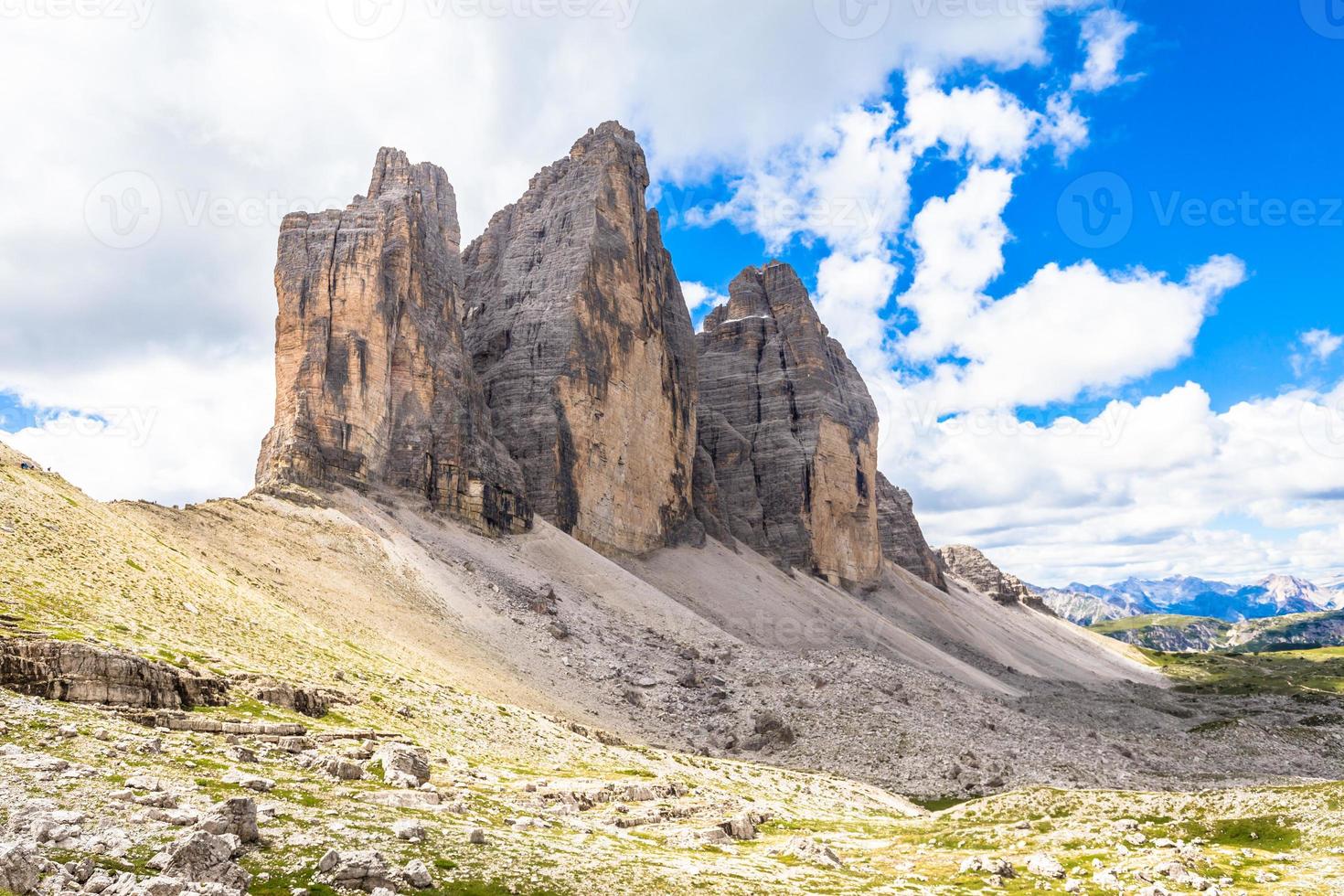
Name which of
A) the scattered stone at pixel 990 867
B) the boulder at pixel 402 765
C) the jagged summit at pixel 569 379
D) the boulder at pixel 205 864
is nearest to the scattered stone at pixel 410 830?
the boulder at pixel 205 864

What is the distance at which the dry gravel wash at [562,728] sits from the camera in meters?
26.5

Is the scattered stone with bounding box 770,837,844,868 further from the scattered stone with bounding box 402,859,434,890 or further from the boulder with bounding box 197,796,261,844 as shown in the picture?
the boulder with bounding box 197,796,261,844

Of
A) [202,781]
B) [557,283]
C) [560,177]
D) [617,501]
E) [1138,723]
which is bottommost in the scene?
[1138,723]

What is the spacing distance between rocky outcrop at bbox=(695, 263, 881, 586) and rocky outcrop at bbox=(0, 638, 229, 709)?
120466 mm

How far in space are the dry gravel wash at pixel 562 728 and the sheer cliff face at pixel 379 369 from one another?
6933 millimetres

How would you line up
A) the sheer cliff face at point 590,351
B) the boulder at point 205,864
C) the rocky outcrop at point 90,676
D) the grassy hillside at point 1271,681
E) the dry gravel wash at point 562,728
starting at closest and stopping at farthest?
the boulder at point 205,864 < the dry gravel wash at point 562,728 < the rocky outcrop at point 90,676 < the sheer cliff face at point 590,351 < the grassy hillside at point 1271,681

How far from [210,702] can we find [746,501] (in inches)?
5293

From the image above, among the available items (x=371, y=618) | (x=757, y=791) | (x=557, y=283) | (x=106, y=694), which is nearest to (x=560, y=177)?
(x=557, y=283)

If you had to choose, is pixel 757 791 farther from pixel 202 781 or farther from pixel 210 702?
pixel 202 781

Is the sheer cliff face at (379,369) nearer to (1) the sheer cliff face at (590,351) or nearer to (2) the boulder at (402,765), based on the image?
(1) the sheer cliff face at (590,351)

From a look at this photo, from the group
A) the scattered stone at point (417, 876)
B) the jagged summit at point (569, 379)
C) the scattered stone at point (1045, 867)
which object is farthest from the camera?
the jagged summit at point (569, 379)

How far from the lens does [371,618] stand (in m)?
67.2

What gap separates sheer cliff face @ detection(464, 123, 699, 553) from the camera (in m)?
122

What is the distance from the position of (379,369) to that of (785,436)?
91371 millimetres
